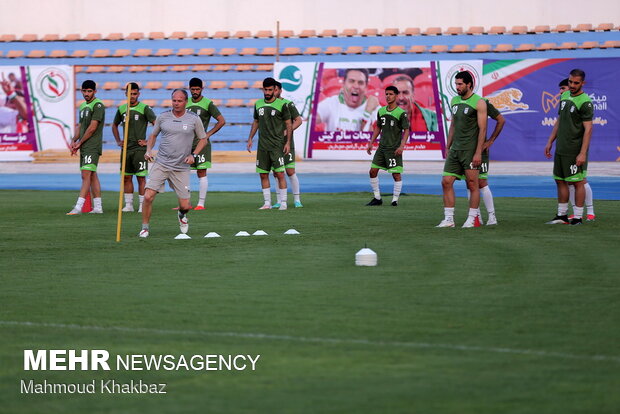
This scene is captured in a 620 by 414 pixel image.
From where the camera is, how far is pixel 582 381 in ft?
18.6

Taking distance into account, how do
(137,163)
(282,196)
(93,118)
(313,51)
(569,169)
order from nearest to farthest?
(569,169)
(93,118)
(137,163)
(282,196)
(313,51)

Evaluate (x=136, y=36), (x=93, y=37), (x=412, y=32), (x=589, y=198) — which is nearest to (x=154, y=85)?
(x=136, y=36)

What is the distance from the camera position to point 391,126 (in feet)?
63.2

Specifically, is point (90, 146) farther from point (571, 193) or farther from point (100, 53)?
point (100, 53)

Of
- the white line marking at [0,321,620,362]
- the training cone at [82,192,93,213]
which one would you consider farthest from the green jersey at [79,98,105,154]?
the white line marking at [0,321,620,362]

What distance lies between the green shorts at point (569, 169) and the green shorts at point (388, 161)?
4684 millimetres

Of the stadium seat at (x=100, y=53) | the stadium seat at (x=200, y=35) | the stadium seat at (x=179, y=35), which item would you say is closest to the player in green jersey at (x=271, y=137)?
the stadium seat at (x=200, y=35)

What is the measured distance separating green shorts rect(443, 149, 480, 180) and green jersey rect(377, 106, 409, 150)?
4.86 m

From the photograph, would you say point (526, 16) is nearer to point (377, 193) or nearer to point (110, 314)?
point (377, 193)

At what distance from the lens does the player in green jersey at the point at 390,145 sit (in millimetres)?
19062

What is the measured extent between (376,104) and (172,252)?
23.5m

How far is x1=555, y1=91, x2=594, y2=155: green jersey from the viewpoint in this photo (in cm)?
1458

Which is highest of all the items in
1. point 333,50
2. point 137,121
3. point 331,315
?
point 333,50

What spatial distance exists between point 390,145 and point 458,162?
516 cm
